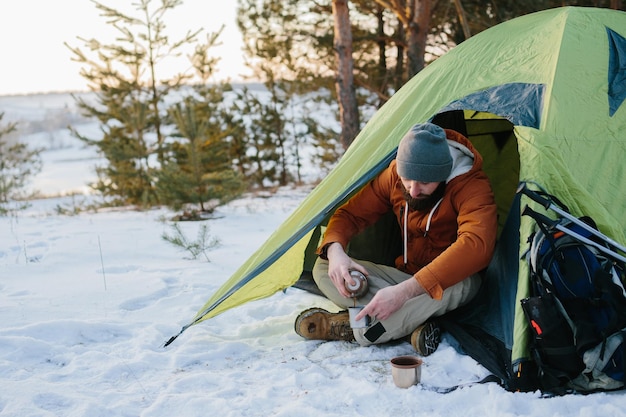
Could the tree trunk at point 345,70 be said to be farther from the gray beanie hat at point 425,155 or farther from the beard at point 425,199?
the gray beanie hat at point 425,155

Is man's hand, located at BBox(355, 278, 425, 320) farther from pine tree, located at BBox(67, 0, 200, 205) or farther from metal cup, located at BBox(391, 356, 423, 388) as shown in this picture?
pine tree, located at BBox(67, 0, 200, 205)

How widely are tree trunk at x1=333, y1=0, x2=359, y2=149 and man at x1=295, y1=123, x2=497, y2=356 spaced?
4.99 metres

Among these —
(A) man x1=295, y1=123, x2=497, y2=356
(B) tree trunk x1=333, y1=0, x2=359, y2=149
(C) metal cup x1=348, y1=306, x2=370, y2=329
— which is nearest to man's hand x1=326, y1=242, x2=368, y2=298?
(A) man x1=295, y1=123, x2=497, y2=356

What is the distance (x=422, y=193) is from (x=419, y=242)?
0.37 metres

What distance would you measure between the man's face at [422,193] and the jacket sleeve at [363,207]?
269mm

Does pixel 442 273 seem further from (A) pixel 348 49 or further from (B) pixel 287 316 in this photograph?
(A) pixel 348 49

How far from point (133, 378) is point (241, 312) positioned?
40.8 inches

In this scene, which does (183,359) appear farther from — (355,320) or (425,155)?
(425,155)

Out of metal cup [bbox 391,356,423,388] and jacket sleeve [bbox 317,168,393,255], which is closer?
metal cup [bbox 391,356,423,388]

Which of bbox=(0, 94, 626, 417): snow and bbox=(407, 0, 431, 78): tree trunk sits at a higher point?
bbox=(407, 0, 431, 78): tree trunk

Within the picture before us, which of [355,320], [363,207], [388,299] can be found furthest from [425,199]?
[355,320]

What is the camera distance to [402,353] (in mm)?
2797

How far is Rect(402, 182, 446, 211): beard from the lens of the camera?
277cm

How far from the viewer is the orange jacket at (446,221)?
251 cm
